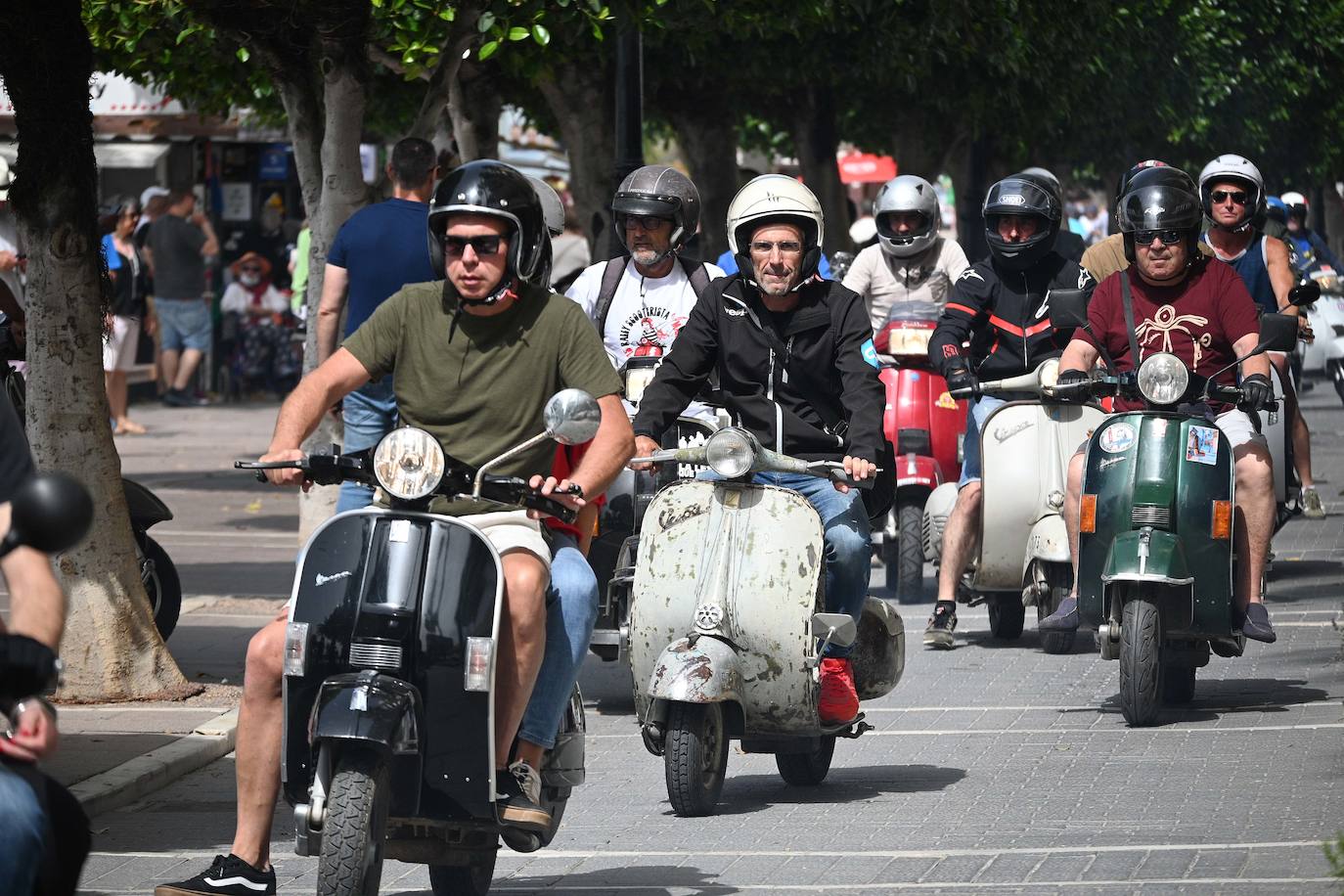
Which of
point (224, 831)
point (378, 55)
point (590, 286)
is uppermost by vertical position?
point (378, 55)

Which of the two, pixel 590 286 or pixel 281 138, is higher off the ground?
pixel 281 138

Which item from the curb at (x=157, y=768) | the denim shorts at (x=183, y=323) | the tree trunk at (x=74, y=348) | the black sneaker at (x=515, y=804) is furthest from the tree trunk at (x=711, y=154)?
the black sneaker at (x=515, y=804)

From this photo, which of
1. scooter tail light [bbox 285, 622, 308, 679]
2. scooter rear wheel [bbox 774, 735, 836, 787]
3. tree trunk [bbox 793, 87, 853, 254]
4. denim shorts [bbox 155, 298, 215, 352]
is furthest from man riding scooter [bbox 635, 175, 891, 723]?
tree trunk [bbox 793, 87, 853, 254]

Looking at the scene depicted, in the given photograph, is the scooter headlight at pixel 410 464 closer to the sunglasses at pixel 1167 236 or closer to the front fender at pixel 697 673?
the front fender at pixel 697 673

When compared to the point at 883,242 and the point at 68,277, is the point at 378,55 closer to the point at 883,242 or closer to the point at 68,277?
the point at 883,242

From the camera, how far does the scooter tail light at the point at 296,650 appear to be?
512cm

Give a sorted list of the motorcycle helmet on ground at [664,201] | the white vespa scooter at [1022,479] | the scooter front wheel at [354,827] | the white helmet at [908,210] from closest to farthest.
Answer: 1. the scooter front wheel at [354,827]
2. the motorcycle helmet on ground at [664,201]
3. the white vespa scooter at [1022,479]
4. the white helmet at [908,210]

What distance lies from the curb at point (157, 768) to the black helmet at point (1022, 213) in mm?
3898

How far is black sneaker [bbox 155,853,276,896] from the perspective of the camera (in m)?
5.20

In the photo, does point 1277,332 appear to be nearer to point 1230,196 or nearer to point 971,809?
point 971,809

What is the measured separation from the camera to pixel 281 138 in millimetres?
26641

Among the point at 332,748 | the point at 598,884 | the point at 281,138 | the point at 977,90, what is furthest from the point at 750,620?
the point at 281,138

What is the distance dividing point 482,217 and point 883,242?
22.2ft

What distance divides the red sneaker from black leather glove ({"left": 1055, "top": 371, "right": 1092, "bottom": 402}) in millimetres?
1769
